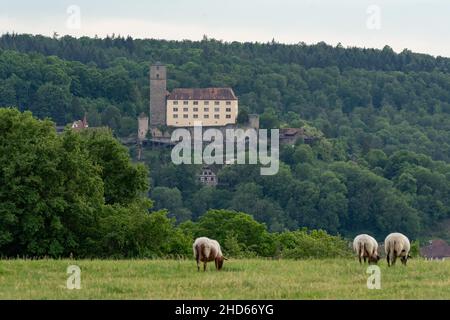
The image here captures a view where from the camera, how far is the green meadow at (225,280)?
2339cm

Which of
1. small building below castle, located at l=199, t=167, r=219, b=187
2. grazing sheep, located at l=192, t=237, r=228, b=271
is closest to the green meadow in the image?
grazing sheep, located at l=192, t=237, r=228, b=271

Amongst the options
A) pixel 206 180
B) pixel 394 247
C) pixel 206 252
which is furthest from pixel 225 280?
pixel 206 180

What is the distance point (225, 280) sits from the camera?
25.4m

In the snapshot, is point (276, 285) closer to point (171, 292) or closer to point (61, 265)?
point (171, 292)

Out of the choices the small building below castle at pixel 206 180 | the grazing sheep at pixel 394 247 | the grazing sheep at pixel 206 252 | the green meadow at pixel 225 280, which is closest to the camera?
the green meadow at pixel 225 280

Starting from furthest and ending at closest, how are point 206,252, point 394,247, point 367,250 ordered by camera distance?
point 367,250 → point 394,247 → point 206,252

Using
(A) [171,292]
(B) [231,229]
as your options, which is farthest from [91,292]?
(B) [231,229]

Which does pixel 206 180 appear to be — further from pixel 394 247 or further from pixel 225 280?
pixel 225 280

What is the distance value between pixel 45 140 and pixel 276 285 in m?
24.6

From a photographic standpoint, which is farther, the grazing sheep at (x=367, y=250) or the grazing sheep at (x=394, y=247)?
the grazing sheep at (x=367, y=250)

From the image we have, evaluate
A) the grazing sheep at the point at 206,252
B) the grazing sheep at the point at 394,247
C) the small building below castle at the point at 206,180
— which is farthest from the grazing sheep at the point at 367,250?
the small building below castle at the point at 206,180

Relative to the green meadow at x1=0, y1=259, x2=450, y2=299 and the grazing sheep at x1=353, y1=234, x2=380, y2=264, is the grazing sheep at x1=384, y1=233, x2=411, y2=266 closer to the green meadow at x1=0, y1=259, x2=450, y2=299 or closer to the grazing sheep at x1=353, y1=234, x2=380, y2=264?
the green meadow at x1=0, y1=259, x2=450, y2=299

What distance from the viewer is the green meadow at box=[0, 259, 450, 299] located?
23391mm

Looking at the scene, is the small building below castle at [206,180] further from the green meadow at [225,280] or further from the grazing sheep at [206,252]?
the grazing sheep at [206,252]
